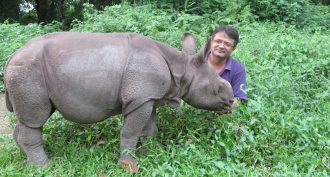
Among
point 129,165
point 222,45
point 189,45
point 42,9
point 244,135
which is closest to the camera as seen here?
point 129,165

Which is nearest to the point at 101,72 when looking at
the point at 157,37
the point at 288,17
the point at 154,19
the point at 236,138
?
the point at 236,138

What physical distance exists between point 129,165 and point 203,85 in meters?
1.06

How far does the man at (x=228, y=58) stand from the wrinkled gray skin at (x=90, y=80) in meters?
0.92

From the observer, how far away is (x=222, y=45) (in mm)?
5145

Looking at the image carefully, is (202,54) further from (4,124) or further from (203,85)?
(4,124)

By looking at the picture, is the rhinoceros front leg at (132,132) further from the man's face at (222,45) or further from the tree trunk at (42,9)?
the tree trunk at (42,9)

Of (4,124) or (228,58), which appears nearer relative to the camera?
(228,58)

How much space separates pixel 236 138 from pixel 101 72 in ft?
5.13

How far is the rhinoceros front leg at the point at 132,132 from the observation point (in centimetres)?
407

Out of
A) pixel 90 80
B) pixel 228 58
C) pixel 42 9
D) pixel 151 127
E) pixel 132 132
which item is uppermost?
pixel 90 80

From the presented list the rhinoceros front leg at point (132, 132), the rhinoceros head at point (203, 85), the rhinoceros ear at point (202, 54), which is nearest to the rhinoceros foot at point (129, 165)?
the rhinoceros front leg at point (132, 132)

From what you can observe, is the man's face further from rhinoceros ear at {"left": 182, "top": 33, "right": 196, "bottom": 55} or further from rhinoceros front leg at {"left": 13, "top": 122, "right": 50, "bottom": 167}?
rhinoceros front leg at {"left": 13, "top": 122, "right": 50, "bottom": 167}

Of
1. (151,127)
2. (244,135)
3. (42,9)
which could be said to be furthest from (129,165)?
(42,9)

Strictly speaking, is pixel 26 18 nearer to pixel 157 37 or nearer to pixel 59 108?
pixel 157 37
